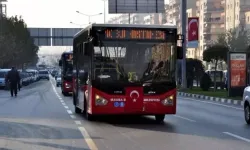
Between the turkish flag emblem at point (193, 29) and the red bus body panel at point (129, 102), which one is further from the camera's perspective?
the turkish flag emblem at point (193, 29)

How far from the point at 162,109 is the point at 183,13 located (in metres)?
30.8

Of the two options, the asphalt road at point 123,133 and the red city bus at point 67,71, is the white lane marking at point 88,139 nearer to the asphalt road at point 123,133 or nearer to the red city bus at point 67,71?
the asphalt road at point 123,133

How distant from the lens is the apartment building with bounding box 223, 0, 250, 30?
120688mm

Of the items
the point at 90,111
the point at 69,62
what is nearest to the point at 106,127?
the point at 90,111

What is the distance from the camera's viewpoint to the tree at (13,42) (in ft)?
256

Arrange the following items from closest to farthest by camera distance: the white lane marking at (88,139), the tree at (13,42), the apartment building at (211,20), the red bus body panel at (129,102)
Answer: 1. the white lane marking at (88,139)
2. the red bus body panel at (129,102)
3. the tree at (13,42)
4. the apartment building at (211,20)

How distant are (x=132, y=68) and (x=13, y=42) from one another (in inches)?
2624

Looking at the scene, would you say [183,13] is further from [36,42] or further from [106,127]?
[36,42]

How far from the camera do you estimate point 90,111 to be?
17984mm

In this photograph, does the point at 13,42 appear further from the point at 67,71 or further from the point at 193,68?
the point at 67,71

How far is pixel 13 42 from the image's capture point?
82375 mm

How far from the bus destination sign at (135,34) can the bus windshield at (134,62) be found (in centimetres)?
18

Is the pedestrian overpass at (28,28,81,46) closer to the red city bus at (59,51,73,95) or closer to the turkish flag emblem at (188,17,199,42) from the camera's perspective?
the turkish flag emblem at (188,17,199,42)

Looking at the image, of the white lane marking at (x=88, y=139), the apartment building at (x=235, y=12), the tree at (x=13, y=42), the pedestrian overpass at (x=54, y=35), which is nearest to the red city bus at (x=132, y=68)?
the white lane marking at (x=88, y=139)
